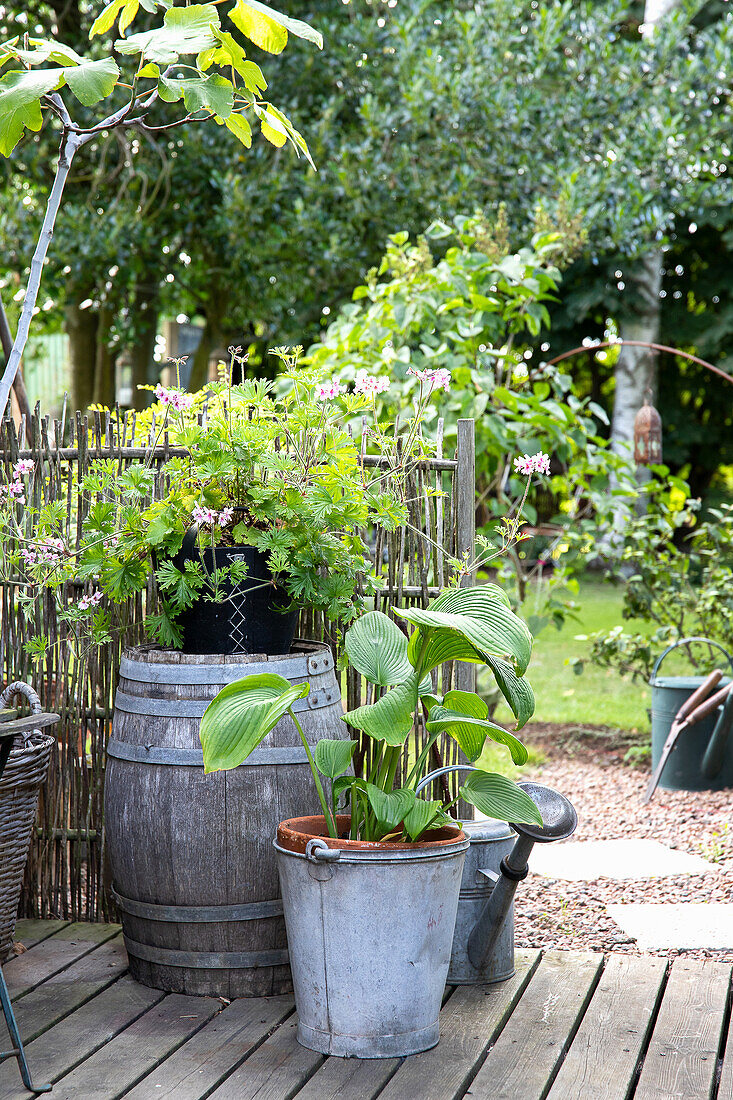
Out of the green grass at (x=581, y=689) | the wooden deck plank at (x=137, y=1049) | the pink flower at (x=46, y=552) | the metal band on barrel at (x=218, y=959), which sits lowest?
the wooden deck plank at (x=137, y=1049)

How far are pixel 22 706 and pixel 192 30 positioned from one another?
1.80 metres

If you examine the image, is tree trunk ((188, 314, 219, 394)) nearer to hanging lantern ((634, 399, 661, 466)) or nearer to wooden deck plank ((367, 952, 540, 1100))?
hanging lantern ((634, 399, 661, 466))

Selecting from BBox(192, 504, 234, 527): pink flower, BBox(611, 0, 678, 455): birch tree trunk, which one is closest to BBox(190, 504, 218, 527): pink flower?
BBox(192, 504, 234, 527): pink flower

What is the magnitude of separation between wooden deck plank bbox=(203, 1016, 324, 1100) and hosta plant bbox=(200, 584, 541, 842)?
18.0 inches

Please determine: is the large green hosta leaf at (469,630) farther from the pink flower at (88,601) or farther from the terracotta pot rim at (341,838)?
the pink flower at (88,601)

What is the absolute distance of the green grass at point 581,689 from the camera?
5766 millimetres

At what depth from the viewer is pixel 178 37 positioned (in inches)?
87.1

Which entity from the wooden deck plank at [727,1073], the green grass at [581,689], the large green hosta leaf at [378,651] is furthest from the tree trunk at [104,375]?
the wooden deck plank at [727,1073]

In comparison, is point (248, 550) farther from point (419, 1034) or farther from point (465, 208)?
point (465, 208)

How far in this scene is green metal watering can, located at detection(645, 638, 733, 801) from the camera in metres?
4.36

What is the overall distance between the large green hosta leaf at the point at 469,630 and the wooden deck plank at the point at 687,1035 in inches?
33.4

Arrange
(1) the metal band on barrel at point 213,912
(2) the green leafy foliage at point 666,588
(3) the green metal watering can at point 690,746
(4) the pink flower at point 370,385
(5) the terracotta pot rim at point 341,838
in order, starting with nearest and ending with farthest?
(5) the terracotta pot rim at point 341,838
(1) the metal band on barrel at point 213,912
(4) the pink flower at point 370,385
(3) the green metal watering can at point 690,746
(2) the green leafy foliage at point 666,588

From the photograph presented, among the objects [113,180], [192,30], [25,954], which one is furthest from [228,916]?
[113,180]

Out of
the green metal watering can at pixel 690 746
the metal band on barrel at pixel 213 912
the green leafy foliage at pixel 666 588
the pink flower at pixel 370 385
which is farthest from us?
the green leafy foliage at pixel 666 588
